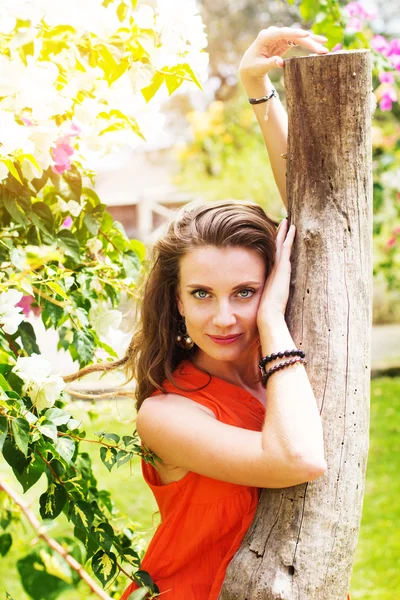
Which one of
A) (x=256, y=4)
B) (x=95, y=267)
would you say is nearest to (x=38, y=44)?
(x=95, y=267)

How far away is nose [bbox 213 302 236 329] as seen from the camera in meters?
1.74

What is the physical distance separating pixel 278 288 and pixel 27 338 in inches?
26.2

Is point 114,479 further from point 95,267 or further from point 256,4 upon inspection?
point 256,4

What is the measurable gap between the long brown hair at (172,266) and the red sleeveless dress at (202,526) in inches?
5.8

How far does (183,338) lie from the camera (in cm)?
206

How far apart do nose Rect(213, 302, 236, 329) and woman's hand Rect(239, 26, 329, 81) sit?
0.61m

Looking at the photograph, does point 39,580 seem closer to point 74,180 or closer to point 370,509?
point 74,180

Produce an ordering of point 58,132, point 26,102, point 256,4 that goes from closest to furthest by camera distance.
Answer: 1. point 26,102
2. point 58,132
3. point 256,4

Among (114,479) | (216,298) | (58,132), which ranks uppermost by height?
(58,132)

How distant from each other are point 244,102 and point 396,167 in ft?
19.7

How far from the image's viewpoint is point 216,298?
1.78 meters

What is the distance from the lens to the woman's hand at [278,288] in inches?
67.2

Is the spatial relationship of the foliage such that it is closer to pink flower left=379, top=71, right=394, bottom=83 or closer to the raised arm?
pink flower left=379, top=71, right=394, bottom=83

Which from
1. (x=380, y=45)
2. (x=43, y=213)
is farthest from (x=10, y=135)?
(x=380, y=45)
